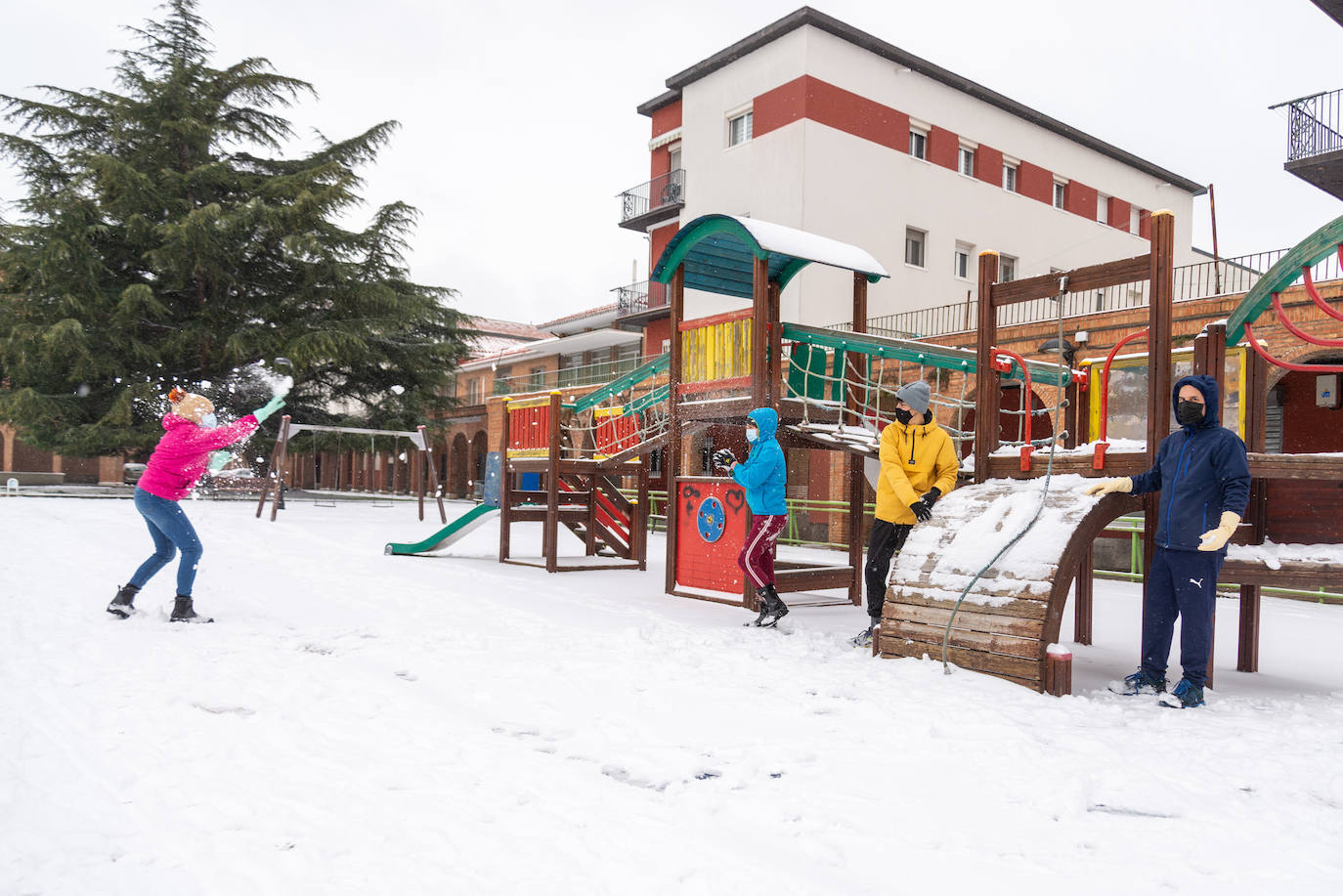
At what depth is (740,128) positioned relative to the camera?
2544cm

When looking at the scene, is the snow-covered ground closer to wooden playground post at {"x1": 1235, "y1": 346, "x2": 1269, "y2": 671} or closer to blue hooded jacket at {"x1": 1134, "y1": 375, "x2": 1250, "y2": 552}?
wooden playground post at {"x1": 1235, "y1": 346, "x2": 1269, "y2": 671}

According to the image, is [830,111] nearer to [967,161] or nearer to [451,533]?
[967,161]

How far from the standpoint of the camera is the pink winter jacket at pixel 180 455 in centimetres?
687

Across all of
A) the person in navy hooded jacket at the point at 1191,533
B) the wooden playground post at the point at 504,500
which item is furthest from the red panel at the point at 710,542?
the person in navy hooded jacket at the point at 1191,533

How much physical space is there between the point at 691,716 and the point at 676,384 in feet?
18.3

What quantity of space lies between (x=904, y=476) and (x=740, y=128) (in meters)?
20.8

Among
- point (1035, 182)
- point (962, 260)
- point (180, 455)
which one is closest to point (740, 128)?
point (962, 260)

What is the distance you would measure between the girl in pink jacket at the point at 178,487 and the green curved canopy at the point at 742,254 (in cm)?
452

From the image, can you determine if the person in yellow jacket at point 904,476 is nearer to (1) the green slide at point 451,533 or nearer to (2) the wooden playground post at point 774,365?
(2) the wooden playground post at point 774,365

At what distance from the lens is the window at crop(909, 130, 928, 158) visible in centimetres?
2574

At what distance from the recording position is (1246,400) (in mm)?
7109

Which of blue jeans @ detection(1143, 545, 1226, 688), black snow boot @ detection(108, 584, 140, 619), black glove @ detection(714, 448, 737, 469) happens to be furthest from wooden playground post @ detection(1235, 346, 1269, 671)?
black snow boot @ detection(108, 584, 140, 619)

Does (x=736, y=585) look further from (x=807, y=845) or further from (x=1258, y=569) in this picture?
(x=807, y=845)

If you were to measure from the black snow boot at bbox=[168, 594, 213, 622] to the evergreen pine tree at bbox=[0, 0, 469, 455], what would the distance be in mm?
20979
